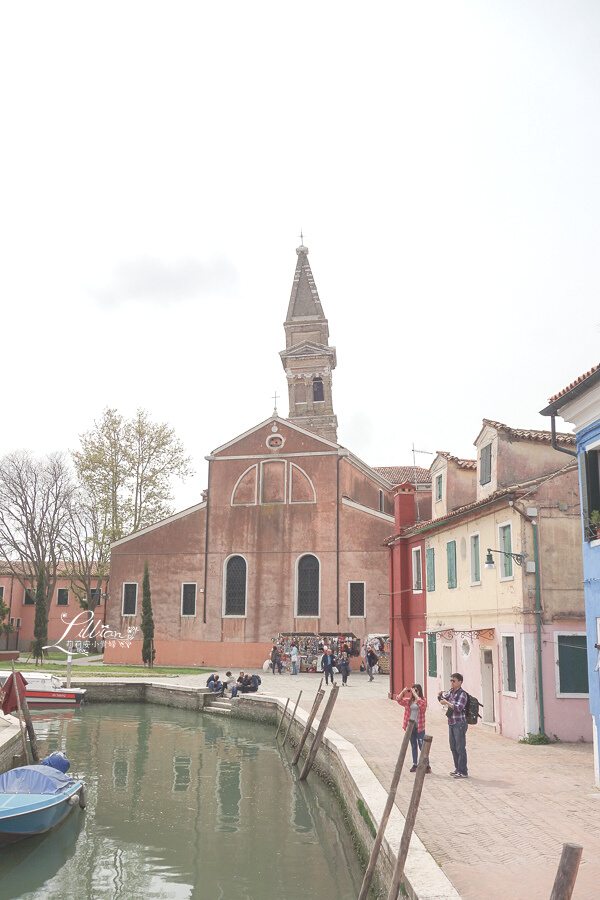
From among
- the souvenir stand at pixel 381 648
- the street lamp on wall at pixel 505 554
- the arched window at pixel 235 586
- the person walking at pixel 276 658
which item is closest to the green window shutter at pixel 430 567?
the street lamp on wall at pixel 505 554

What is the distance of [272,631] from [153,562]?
7344 mm

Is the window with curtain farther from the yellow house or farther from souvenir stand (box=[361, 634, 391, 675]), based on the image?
souvenir stand (box=[361, 634, 391, 675])

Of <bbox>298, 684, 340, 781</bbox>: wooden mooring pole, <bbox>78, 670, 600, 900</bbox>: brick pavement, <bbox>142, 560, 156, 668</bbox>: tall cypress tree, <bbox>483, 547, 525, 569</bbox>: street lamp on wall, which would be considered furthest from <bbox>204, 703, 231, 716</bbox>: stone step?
<bbox>483, 547, 525, 569</bbox>: street lamp on wall

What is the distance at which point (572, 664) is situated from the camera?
15.3 meters

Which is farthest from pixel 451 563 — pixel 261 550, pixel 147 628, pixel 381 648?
pixel 147 628

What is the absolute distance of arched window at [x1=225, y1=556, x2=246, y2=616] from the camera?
1505 inches

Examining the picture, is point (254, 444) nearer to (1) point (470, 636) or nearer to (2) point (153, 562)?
(2) point (153, 562)

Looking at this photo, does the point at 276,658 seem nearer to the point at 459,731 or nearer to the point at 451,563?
the point at 451,563

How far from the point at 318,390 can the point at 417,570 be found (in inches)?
1259

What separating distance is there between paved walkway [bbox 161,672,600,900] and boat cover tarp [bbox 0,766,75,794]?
523cm

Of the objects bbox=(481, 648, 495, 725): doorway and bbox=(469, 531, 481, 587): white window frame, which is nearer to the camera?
bbox=(481, 648, 495, 725): doorway

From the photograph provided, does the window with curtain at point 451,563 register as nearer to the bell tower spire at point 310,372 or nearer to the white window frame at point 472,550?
the white window frame at point 472,550

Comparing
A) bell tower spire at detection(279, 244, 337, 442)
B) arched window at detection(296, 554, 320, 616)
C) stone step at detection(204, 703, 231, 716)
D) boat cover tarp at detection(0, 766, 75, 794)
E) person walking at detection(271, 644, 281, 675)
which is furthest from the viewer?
bell tower spire at detection(279, 244, 337, 442)

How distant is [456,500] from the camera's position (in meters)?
21.7
